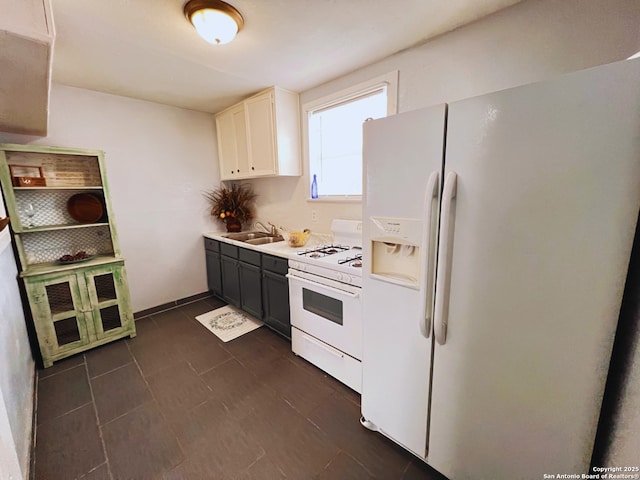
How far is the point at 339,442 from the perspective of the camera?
1.46 metres

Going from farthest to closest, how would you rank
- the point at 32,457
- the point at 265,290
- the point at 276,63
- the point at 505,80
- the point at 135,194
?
the point at 135,194
the point at 265,290
the point at 276,63
the point at 505,80
the point at 32,457

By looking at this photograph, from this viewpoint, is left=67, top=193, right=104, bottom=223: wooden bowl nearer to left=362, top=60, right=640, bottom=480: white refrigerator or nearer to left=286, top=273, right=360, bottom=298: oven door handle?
left=286, top=273, right=360, bottom=298: oven door handle

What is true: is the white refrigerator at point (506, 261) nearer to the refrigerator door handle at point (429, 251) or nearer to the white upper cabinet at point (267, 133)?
the refrigerator door handle at point (429, 251)

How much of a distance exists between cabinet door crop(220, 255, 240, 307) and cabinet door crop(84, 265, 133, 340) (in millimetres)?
944

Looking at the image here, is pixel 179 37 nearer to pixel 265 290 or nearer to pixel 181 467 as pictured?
pixel 265 290

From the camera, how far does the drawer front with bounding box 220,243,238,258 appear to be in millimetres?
2834

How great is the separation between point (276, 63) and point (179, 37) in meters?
0.68

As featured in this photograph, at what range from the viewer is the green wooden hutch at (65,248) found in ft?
6.77

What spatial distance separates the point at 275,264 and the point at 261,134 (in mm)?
1378

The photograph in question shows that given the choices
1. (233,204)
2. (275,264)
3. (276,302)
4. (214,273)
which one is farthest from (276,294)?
(233,204)

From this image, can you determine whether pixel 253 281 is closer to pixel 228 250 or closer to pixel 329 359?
pixel 228 250

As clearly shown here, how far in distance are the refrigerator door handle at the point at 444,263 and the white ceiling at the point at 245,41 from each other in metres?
1.15

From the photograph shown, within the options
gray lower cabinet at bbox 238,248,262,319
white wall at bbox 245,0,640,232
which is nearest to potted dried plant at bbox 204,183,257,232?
gray lower cabinet at bbox 238,248,262,319

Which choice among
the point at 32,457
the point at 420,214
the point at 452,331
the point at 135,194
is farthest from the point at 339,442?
the point at 135,194
